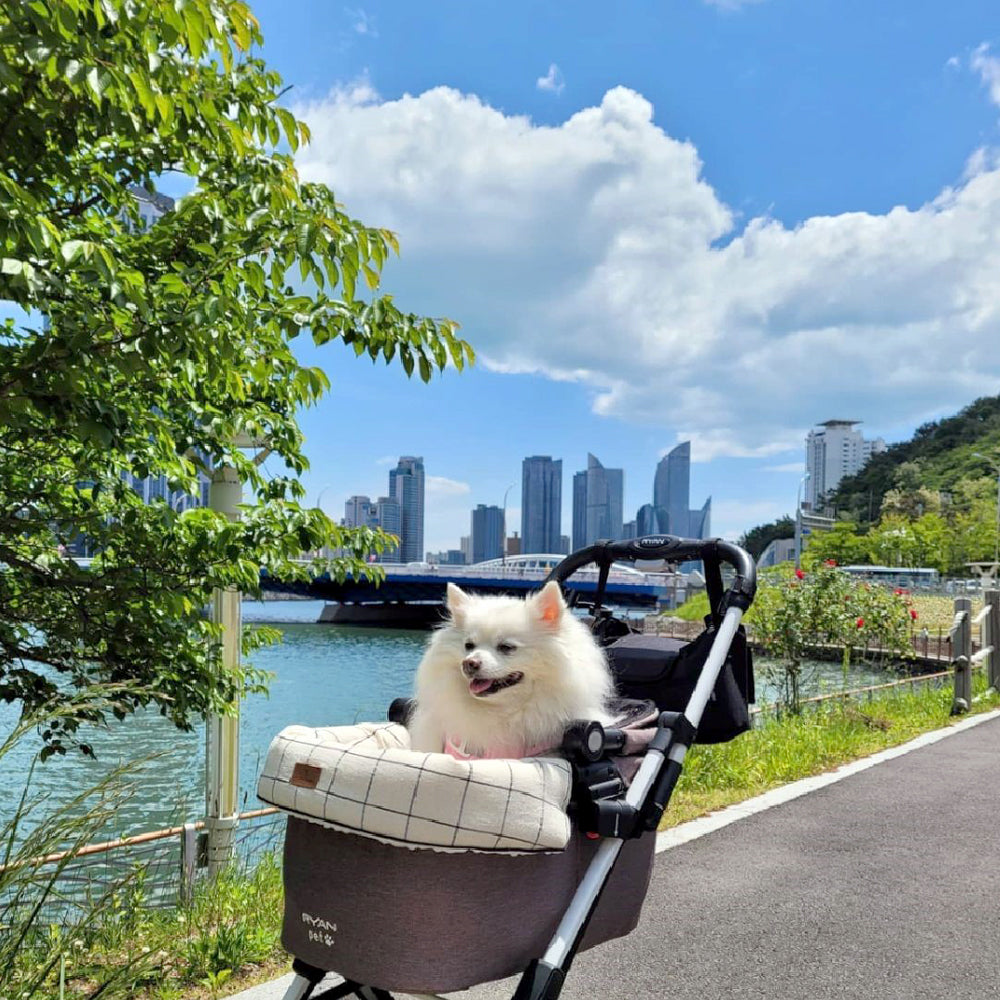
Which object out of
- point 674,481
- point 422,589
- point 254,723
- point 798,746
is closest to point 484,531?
point 674,481

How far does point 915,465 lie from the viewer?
102 m

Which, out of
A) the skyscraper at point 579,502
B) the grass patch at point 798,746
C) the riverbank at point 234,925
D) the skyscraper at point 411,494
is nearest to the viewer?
the riverbank at point 234,925

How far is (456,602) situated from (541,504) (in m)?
91.8

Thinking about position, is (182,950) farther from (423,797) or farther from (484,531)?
(484,531)

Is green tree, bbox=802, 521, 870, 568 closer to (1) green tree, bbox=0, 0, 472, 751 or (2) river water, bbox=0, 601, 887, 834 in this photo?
(2) river water, bbox=0, 601, 887, 834

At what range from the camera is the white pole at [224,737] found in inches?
168

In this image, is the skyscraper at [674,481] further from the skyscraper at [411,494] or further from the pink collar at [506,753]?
the pink collar at [506,753]

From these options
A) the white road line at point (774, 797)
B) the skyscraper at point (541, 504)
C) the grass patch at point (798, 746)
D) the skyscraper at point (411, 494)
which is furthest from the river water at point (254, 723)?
the skyscraper at point (541, 504)

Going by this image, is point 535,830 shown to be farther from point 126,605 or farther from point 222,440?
point 222,440

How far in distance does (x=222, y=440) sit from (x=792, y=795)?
424cm

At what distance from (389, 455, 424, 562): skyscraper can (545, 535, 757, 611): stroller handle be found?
49.4 metres

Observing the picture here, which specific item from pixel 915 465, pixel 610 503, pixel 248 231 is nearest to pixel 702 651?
pixel 248 231

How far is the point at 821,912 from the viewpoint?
381 cm

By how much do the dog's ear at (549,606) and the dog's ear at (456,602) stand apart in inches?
8.2
